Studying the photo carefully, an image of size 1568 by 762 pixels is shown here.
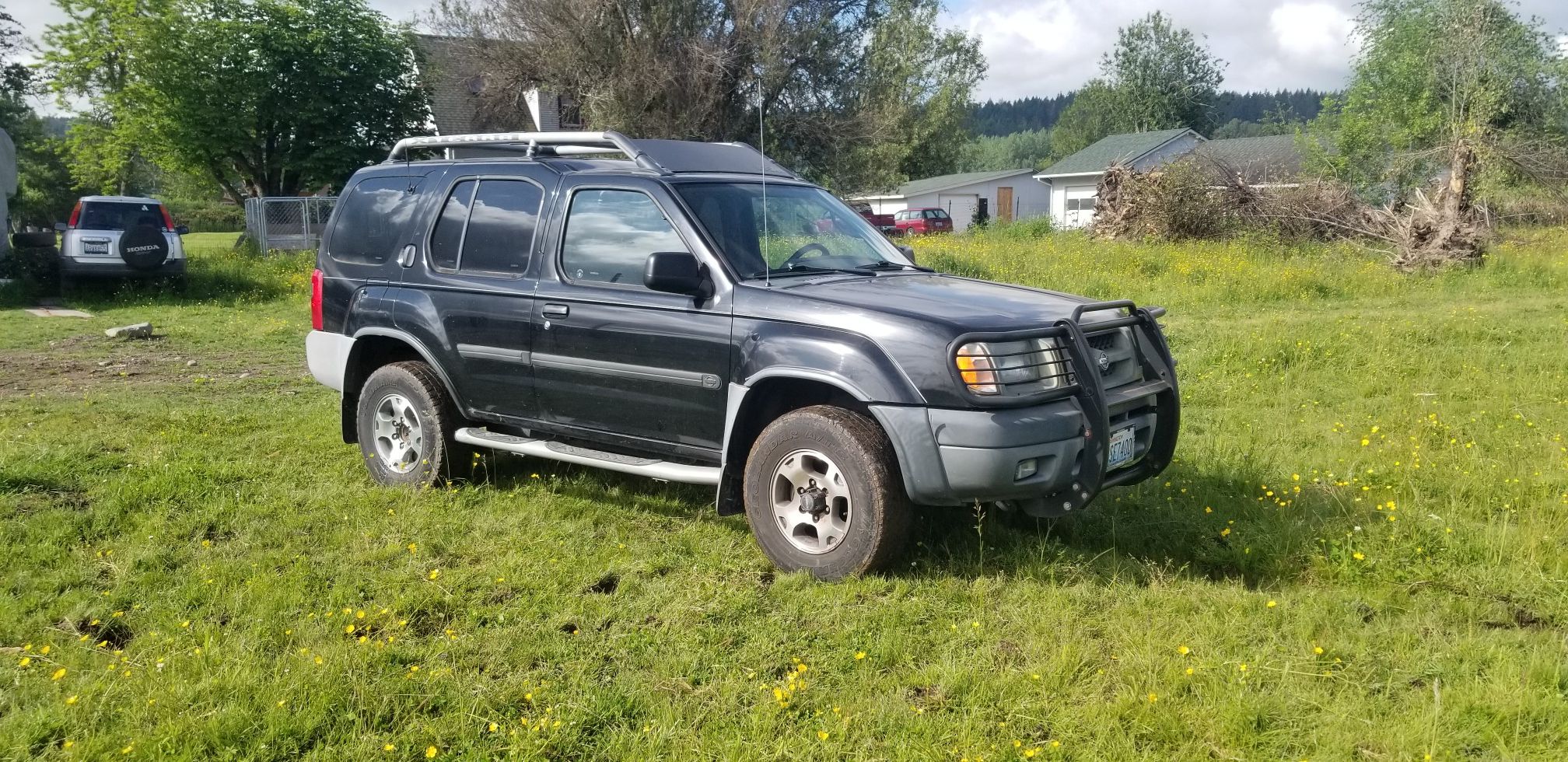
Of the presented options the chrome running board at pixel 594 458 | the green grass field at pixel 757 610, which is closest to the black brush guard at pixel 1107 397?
the green grass field at pixel 757 610

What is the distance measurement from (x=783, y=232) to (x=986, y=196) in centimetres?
5808

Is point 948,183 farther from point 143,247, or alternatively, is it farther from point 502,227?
point 502,227

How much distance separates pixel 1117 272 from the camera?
58.1 feet

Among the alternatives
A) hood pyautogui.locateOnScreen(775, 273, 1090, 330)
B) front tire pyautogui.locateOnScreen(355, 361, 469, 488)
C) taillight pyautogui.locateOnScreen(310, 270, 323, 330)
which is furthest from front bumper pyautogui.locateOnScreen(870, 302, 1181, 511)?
taillight pyautogui.locateOnScreen(310, 270, 323, 330)

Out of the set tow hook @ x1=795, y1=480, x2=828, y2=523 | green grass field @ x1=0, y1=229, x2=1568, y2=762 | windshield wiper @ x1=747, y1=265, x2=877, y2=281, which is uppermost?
windshield wiper @ x1=747, y1=265, x2=877, y2=281

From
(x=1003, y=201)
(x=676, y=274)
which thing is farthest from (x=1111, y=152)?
(x=676, y=274)

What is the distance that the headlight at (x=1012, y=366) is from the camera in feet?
14.2

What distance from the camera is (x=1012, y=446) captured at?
14.1 ft

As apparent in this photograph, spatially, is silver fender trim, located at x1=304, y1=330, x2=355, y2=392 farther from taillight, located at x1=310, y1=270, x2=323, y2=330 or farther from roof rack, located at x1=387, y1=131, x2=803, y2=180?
roof rack, located at x1=387, y1=131, x2=803, y2=180

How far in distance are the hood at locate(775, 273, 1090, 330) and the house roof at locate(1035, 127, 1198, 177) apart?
4629cm

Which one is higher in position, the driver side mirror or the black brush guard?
the driver side mirror

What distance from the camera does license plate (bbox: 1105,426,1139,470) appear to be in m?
4.73

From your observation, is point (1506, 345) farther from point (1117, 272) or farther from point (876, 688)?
point (876, 688)

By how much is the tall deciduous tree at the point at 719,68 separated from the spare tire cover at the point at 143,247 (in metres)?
8.52
